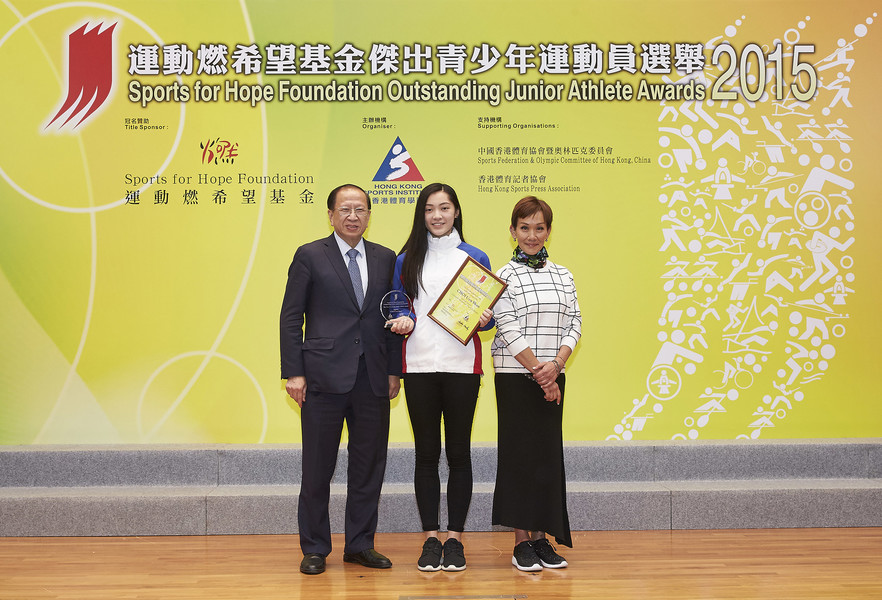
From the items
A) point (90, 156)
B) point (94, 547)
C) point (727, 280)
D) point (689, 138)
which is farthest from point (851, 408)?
point (90, 156)

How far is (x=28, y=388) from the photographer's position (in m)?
4.57

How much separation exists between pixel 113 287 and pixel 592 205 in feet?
9.77

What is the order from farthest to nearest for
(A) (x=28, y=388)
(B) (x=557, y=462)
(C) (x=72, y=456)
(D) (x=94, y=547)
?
(A) (x=28, y=388) < (C) (x=72, y=456) < (D) (x=94, y=547) < (B) (x=557, y=462)

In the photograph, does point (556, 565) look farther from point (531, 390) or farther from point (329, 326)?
point (329, 326)

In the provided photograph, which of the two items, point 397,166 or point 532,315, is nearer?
point 532,315

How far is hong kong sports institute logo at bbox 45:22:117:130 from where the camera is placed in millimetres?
4574

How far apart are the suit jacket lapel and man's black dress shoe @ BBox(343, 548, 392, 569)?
3.49 ft

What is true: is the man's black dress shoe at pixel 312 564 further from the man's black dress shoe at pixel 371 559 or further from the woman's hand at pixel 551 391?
the woman's hand at pixel 551 391

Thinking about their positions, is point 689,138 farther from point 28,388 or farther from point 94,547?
point 28,388

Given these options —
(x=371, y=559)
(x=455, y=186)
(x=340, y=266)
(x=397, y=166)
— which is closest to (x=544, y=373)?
(x=340, y=266)

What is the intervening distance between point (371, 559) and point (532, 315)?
1.24 m

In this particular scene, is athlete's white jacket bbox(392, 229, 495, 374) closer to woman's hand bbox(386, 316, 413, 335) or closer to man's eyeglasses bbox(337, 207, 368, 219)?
woman's hand bbox(386, 316, 413, 335)

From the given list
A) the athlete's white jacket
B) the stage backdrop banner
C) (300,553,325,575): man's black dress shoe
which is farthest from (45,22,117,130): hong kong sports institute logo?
(300,553,325,575): man's black dress shoe

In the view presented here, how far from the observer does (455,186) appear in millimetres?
4656
